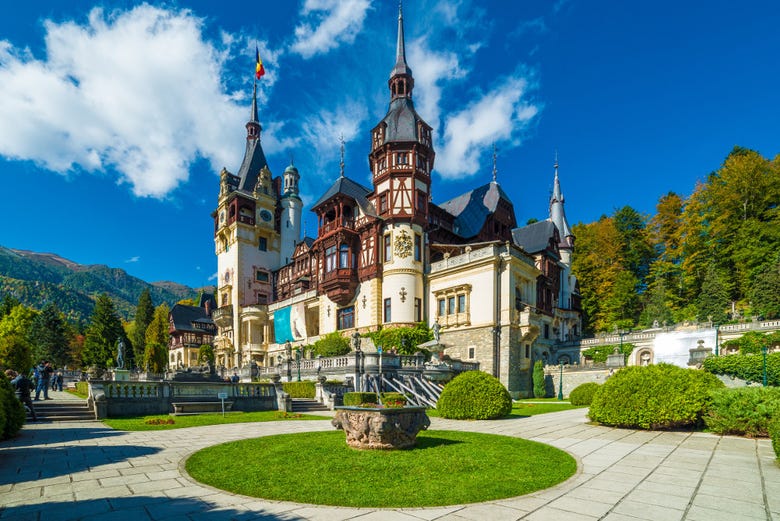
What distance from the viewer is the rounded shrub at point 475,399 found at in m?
16.9

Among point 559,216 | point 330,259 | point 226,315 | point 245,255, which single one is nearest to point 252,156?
point 245,255

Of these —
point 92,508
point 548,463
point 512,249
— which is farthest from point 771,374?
point 92,508

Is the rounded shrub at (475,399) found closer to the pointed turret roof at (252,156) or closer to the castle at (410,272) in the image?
the castle at (410,272)

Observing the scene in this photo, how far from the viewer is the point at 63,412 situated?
671 inches

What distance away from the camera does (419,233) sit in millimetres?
Answer: 37312

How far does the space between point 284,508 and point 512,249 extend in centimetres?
3106

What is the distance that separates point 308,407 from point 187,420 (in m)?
6.85

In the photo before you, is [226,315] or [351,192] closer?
[351,192]

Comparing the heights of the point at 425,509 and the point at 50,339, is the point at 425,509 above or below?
above

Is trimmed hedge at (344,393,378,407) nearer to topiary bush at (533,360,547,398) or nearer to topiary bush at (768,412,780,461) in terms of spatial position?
topiary bush at (768,412,780,461)

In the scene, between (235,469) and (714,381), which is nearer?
(235,469)

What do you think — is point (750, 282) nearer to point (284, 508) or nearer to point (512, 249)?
point (512, 249)

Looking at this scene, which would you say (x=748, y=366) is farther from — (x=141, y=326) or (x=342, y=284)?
(x=141, y=326)

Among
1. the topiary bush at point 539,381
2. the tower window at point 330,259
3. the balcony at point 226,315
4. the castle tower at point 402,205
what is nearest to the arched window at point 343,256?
the tower window at point 330,259
